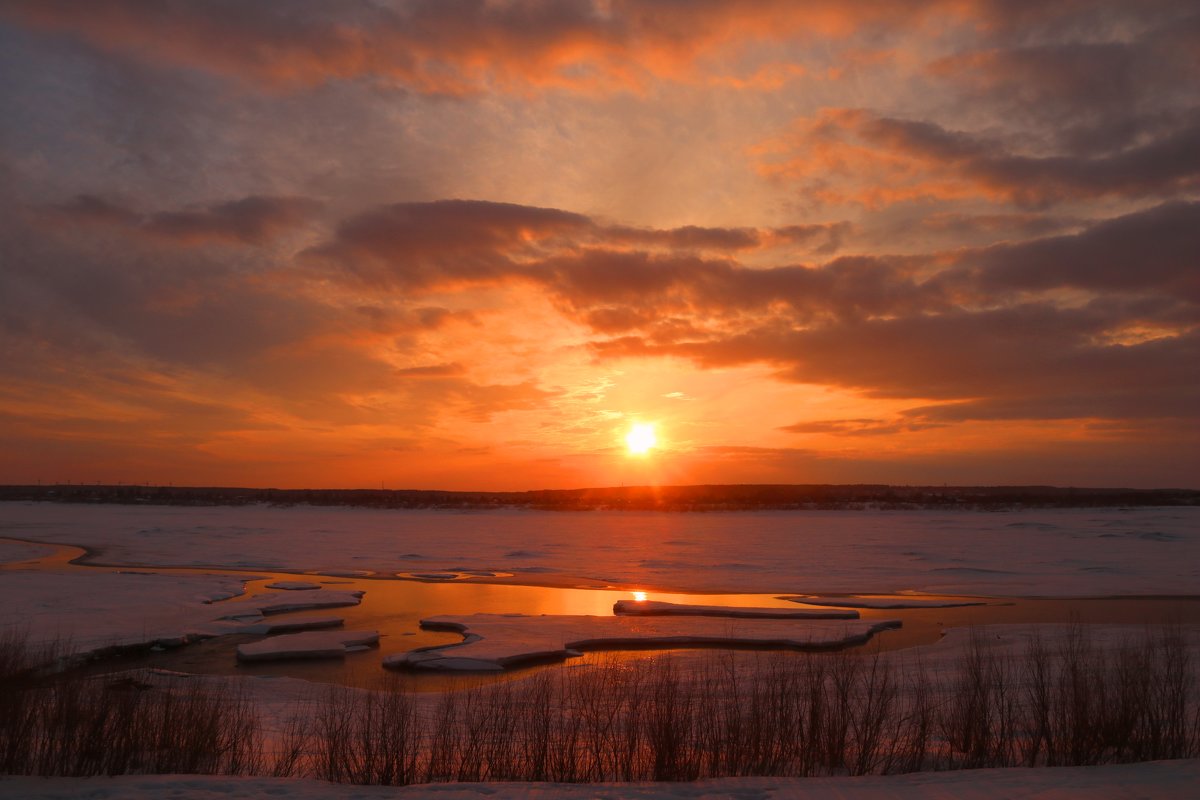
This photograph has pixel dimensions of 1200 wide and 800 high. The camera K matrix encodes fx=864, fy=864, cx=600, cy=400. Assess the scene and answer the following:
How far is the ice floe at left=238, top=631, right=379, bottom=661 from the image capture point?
1270 cm

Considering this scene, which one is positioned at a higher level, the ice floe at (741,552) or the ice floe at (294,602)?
the ice floe at (741,552)

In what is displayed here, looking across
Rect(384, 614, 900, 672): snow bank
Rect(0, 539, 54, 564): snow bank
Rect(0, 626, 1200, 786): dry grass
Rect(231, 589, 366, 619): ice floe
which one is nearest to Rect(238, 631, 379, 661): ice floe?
Rect(384, 614, 900, 672): snow bank

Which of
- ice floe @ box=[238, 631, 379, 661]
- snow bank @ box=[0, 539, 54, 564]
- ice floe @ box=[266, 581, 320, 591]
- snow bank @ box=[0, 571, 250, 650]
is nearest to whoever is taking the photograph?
ice floe @ box=[238, 631, 379, 661]

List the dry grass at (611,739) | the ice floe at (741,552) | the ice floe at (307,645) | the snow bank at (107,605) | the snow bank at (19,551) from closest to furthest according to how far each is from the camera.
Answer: the dry grass at (611,739) < the ice floe at (307,645) < the snow bank at (107,605) < the ice floe at (741,552) < the snow bank at (19,551)

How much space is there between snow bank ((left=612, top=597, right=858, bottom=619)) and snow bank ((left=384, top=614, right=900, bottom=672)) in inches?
17.8

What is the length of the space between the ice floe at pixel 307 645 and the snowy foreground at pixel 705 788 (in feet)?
21.8

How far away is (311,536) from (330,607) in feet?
74.4

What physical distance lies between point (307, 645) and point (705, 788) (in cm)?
890

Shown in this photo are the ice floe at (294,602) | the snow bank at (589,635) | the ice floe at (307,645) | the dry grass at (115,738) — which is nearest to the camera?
the dry grass at (115,738)

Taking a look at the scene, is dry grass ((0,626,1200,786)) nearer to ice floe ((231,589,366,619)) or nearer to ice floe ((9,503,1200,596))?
ice floe ((231,589,366,619))

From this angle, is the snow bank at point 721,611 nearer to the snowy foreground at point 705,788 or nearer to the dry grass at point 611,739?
the dry grass at point 611,739

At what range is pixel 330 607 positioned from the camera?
59.9ft

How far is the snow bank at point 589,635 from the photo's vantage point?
12492 mm

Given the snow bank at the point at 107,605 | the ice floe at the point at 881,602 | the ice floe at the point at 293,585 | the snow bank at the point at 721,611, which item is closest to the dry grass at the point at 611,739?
the snow bank at the point at 107,605
